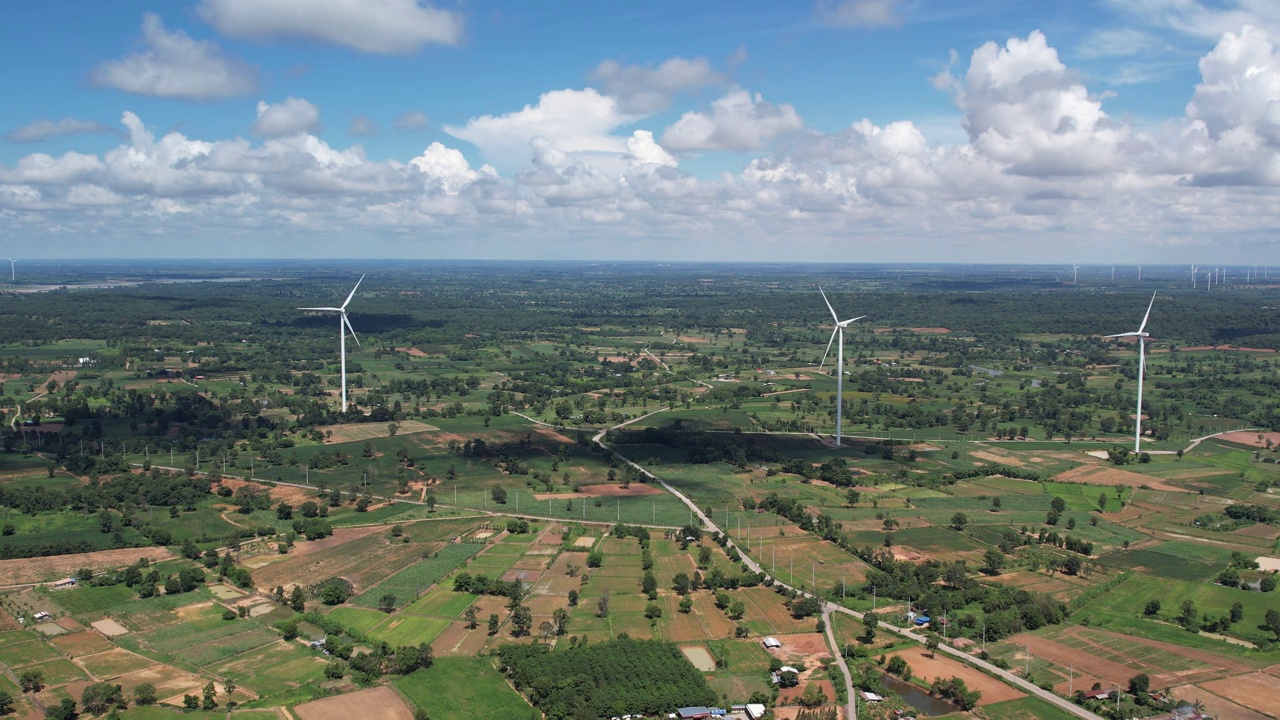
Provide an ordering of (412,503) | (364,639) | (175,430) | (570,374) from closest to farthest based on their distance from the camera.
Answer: (364,639) < (412,503) < (175,430) < (570,374)

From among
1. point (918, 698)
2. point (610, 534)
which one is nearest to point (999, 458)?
point (610, 534)

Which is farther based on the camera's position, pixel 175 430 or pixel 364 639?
pixel 175 430

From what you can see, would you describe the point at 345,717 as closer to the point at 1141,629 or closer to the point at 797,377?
the point at 1141,629

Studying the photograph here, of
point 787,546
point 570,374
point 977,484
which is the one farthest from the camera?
point 570,374

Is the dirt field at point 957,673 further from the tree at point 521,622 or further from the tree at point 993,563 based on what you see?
the tree at point 521,622

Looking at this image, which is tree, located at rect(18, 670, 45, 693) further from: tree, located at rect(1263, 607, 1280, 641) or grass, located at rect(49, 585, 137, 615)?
tree, located at rect(1263, 607, 1280, 641)

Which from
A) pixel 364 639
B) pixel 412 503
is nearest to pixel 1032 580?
pixel 364 639
